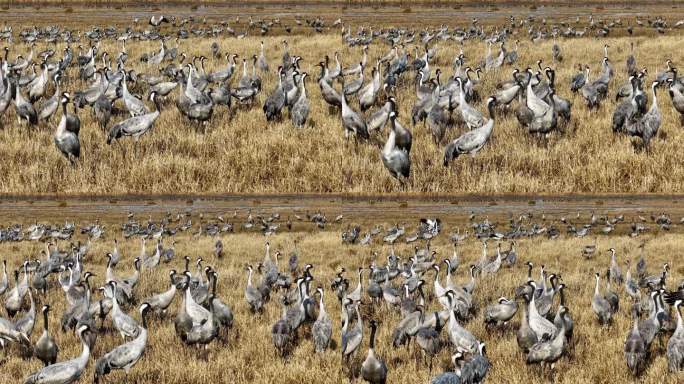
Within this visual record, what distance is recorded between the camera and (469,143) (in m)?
26.4

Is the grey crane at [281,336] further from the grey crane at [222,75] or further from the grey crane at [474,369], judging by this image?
the grey crane at [222,75]

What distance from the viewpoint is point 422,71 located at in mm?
34000

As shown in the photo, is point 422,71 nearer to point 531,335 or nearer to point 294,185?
point 294,185

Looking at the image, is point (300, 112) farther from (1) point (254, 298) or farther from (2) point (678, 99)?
(2) point (678, 99)

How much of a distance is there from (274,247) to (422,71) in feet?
27.5

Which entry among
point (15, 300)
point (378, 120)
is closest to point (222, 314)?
point (15, 300)

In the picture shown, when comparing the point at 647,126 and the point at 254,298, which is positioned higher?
the point at 647,126

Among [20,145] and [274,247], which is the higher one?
[20,145]

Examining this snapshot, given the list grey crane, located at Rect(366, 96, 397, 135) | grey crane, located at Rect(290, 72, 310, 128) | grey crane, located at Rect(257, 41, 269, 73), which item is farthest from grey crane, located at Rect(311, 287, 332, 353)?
grey crane, located at Rect(257, 41, 269, 73)

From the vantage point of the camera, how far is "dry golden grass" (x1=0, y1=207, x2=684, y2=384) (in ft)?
57.9

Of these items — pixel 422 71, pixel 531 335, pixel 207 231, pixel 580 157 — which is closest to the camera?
pixel 531 335

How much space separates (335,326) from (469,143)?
736cm

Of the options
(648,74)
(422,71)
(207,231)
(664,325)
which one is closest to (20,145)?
(207,231)

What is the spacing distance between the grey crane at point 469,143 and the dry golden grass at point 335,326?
2.58 meters
